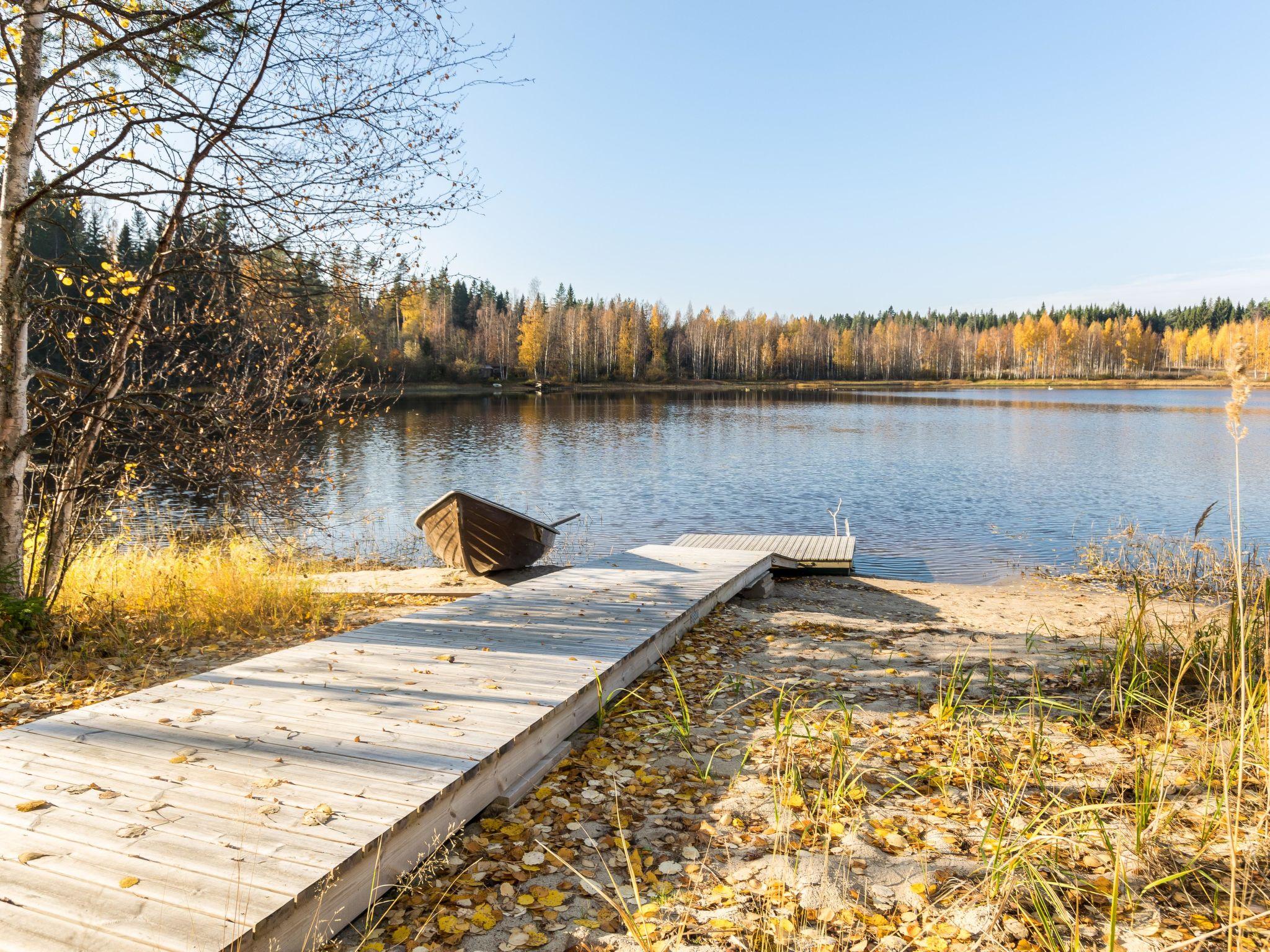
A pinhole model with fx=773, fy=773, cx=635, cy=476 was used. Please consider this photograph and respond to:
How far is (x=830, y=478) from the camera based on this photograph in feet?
78.8

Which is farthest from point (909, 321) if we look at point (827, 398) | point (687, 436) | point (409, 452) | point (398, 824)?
point (398, 824)

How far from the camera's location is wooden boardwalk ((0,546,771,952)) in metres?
2.41

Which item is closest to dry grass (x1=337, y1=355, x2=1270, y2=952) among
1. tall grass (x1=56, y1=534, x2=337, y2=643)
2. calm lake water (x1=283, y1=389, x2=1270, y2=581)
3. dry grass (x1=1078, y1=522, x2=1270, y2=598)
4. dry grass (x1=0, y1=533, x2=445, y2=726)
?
dry grass (x1=0, y1=533, x2=445, y2=726)

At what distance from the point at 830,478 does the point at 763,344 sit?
8056 cm

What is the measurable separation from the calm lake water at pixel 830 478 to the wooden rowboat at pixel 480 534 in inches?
63.7

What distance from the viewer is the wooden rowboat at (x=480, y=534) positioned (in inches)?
449

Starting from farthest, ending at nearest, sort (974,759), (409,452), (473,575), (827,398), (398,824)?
1. (827,398)
2. (409,452)
3. (473,575)
4. (974,759)
5. (398,824)

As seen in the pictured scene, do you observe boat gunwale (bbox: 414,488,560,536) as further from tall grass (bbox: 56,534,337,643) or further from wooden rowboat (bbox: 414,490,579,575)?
tall grass (bbox: 56,534,337,643)

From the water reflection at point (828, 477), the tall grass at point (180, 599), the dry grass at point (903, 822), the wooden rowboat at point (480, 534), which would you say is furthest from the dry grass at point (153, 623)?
the dry grass at point (903, 822)

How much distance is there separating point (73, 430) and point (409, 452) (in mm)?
22753

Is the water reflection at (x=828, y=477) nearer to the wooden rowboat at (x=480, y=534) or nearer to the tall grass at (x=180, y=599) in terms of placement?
the tall grass at (x=180, y=599)

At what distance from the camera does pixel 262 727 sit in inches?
151

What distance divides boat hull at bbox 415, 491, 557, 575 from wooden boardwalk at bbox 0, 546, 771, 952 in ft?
18.6

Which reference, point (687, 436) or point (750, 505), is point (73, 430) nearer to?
point (750, 505)
